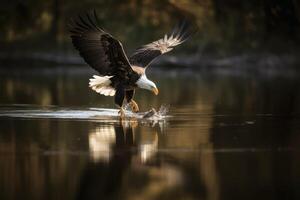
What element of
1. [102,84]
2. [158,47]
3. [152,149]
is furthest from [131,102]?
[152,149]

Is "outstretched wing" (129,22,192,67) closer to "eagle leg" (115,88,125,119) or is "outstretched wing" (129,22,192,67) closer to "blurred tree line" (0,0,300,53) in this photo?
"eagle leg" (115,88,125,119)

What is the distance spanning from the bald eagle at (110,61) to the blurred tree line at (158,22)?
17.5 m

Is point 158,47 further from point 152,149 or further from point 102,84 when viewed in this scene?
point 152,149

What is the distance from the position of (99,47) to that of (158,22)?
64.8 ft

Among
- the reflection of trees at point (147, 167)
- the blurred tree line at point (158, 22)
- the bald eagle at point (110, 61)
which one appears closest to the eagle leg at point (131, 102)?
the bald eagle at point (110, 61)

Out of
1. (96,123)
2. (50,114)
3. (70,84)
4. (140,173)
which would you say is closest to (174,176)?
(140,173)

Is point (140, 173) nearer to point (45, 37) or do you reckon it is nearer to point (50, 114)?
A: point (50, 114)

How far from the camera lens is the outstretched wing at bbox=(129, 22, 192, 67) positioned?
14547 mm

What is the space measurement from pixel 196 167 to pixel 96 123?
4015mm

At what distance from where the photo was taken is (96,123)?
1220 centimetres

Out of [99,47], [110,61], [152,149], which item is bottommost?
[152,149]

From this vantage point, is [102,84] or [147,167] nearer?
[147,167]

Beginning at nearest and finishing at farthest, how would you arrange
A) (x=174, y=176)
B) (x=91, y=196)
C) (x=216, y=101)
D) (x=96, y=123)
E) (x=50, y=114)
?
(x=91, y=196) < (x=174, y=176) < (x=96, y=123) < (x=50, y=114) < (x=216, y=101)

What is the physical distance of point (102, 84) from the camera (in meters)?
14.2
